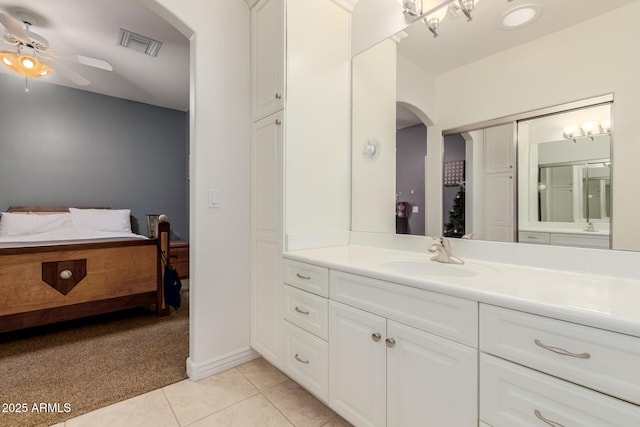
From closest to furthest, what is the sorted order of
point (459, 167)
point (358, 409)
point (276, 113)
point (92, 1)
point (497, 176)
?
point (358, 409) < point (497, 176) < point (459, 167) < point (276, 113) < point (92, 1)

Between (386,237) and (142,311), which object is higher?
(386,237)

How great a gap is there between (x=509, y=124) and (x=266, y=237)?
4.73 ft

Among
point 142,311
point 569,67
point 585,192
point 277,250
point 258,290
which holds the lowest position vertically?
point 142,311

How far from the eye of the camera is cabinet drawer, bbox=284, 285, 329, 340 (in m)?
1.41

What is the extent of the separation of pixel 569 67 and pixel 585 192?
1.67 feet

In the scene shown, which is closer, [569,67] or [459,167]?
[569,67]

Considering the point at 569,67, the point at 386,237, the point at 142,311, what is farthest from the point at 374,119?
the point at 142,311

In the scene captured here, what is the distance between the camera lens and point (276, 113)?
1721 millimetres

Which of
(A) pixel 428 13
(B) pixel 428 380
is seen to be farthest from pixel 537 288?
(A) pixel 428 13

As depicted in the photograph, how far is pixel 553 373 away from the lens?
2.44 ft

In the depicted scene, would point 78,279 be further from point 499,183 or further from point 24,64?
point 499,183

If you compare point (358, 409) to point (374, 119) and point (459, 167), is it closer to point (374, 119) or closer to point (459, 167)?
point (459, 167)

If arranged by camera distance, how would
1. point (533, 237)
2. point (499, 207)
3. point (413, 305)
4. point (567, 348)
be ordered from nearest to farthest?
point (567, 348) < point (413, 305) < point (533, 237) < point (499, 207)

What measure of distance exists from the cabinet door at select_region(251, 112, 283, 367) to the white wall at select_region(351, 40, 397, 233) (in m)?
0.56
